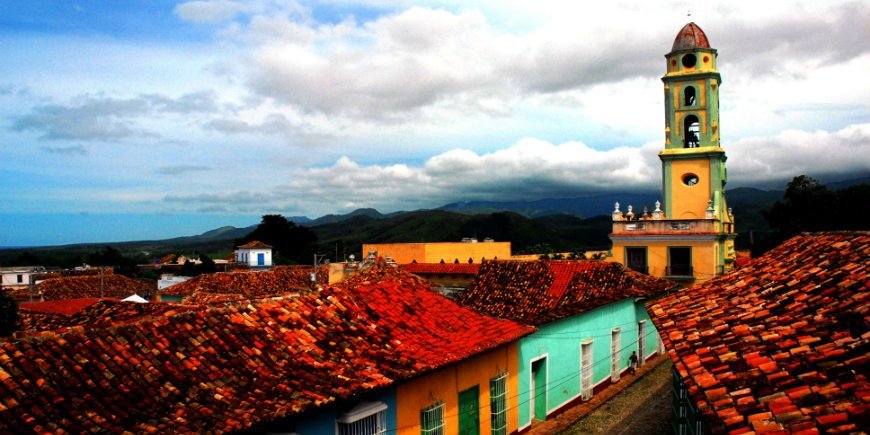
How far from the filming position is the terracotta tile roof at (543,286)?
15493mm

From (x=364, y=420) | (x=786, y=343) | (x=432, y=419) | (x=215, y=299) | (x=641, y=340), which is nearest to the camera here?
(x=786, y=343)

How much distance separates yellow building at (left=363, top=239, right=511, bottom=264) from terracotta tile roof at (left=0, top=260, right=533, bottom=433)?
22.7 m

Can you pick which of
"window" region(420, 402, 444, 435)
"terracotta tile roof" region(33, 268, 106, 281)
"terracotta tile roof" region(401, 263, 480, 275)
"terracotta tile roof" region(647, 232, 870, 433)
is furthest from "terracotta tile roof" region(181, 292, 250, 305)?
"terracotta tile roof" region(33, 268, 106, 281)

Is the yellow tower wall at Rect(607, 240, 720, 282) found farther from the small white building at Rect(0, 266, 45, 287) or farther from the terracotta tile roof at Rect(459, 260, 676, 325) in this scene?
the small white building at Rect(0, 266, 45, 287)

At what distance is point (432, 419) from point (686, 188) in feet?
70.0

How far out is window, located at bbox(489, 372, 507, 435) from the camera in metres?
10.8

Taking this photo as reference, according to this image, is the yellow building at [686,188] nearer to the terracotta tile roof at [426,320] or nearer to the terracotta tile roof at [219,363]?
the terracotta tile roof at [426,320]

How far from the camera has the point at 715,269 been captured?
2498cm

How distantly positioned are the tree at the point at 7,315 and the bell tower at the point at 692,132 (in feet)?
74.3

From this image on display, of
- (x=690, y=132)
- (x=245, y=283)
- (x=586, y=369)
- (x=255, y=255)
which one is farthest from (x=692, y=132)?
(x=255, y=255)

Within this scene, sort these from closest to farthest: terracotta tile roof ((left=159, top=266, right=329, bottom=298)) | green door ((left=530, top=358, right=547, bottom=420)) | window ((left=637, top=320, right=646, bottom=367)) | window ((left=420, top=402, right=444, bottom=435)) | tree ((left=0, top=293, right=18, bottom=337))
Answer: window ((left=420, top=402, right=444, bottom=435)) → green door ((left=530, top=358, right=547, bottom=420)) → tree ((left=0, top=293, right=18, bottom=337)) → window ((left=637, top=320, right=646, bottom=367)) → terracotta tile roof ((left=159, top=266, right=329, bottom=298))

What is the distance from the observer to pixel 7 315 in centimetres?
1600

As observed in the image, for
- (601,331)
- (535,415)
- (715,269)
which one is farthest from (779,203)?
(535,415)

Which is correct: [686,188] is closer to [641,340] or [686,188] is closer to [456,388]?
[641,340]
